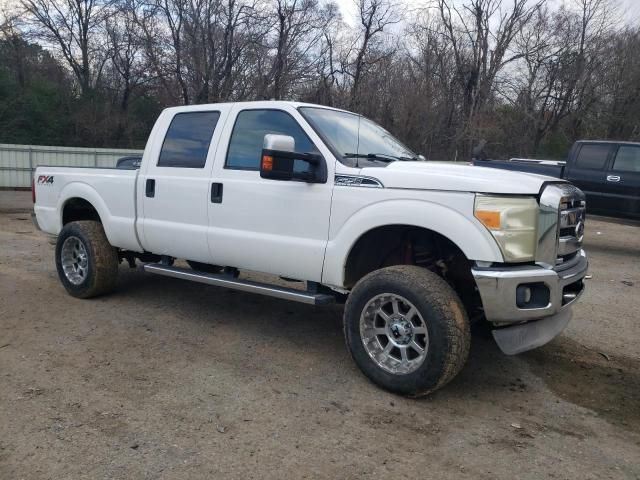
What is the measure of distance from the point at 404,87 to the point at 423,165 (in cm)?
2311

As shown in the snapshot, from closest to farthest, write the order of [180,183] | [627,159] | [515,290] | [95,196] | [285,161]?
[515,290], [285,161], [180,183], [95,196], [627,159]

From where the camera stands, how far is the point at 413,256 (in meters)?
4.34

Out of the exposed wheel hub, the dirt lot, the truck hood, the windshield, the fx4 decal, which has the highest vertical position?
the windshield

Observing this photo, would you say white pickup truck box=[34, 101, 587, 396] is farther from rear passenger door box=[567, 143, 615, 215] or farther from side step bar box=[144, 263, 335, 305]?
rear passenger door box=[567, 143, 615, 215]

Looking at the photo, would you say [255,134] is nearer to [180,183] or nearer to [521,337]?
[180,183]

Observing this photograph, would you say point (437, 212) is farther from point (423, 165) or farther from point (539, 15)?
point (539, 15)

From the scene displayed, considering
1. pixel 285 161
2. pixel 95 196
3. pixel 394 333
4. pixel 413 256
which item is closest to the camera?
pixel 394 333

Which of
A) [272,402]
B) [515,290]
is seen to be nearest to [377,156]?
[515,290]

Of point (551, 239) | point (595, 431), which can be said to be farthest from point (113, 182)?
point (595, 431)

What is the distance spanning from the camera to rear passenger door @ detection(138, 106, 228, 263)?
5.01 m

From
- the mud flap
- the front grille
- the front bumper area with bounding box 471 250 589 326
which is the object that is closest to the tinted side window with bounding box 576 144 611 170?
the front grille

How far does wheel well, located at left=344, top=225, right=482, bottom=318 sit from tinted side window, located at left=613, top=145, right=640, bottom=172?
814 centimetres

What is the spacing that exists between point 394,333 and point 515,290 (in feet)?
2.90

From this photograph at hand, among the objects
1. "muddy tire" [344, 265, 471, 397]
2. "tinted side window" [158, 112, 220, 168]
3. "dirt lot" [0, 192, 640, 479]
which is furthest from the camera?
"tinted side window" [158, 112, 220, 168]
